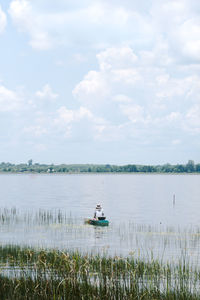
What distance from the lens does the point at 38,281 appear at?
1278 cm

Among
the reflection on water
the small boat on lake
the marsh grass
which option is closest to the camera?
the marsh grass

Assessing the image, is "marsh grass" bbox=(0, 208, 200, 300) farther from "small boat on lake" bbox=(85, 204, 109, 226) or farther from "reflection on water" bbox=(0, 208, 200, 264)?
"small boat on lake" bbox=(85, 204, 109, 226)

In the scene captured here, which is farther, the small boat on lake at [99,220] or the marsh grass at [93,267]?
the small boat on lake at [99,220]

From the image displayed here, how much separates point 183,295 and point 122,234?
26.7m

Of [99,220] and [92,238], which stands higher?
[99,220]

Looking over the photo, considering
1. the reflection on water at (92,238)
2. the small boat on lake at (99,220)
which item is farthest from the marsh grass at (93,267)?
the small boat on lake at (99,220)

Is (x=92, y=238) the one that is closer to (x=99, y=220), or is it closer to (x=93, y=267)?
(x=99, y=220)

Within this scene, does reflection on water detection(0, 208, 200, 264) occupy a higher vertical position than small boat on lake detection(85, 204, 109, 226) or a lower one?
lower

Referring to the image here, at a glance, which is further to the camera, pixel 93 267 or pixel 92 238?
pixel 92 238

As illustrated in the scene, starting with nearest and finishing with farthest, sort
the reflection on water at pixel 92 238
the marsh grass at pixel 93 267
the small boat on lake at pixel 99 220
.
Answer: the marsh grass at pixel 93 267
the reflection on water at pixel 92 238
the small boat on lake at pixel 99 220

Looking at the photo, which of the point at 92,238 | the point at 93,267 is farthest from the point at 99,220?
the point at 93,267

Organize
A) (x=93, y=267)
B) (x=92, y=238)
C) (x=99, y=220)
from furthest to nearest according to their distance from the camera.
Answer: (x=99, y=220) < (x=92, y=238) < (x=93, y=267)

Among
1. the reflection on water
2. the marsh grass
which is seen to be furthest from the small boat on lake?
the marsh grass

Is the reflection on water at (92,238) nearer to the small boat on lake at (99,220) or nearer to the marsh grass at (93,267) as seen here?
the marsh grass at (93,267)
